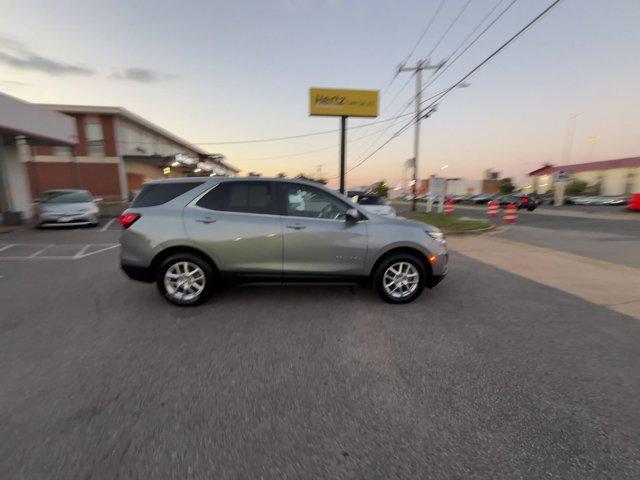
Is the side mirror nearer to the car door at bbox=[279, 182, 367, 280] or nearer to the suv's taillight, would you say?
the car door at bbox=[279, 182, 367, 280]

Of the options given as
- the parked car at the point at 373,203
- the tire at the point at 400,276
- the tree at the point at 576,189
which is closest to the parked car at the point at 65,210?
the parked car at the point at 373,203

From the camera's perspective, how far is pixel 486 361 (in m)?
3.27

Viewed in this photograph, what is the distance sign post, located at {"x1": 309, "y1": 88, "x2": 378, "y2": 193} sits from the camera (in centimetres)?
2552

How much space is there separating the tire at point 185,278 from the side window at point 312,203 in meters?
1.45

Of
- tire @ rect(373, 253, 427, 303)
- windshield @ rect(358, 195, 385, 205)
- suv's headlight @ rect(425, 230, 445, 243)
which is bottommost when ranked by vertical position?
tire @ rect(373, 253, 427, 303)

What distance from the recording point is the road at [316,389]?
206 centimetres

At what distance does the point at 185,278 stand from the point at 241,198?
136cm

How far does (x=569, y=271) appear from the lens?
6.91 meters

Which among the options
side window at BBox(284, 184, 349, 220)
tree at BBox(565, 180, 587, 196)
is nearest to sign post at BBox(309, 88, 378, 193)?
side window at BBox(284, 184, 349, 220)

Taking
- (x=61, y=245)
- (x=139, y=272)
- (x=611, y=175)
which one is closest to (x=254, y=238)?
(x=139, y=272)

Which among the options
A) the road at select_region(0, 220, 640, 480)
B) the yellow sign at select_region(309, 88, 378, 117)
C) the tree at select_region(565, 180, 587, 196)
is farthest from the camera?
the tree at select_region(565, 180, 587, 196)

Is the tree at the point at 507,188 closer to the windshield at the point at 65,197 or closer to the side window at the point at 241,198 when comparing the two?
the windshield at the point at 65,197

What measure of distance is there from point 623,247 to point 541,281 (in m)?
6.13

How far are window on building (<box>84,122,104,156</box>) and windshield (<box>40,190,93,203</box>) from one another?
59.0 ft
